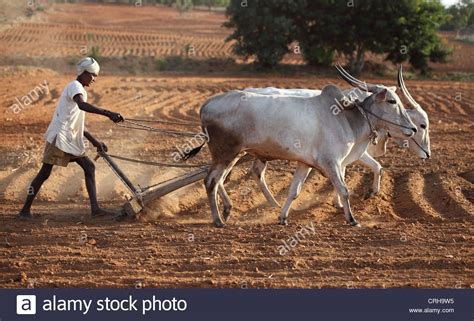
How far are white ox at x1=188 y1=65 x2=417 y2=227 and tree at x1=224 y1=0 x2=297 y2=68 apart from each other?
66.0 ft

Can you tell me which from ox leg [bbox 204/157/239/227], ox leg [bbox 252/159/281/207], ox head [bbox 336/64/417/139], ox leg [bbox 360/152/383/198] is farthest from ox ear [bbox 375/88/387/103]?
ox leg [bbox 252/159/281/207]

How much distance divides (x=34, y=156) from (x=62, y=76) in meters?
15.8

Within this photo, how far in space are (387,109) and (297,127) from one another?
1.08 m

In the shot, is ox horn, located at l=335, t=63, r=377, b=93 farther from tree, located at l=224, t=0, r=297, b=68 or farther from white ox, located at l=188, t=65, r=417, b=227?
tree, located at l=224, t=0, r=297, b=68

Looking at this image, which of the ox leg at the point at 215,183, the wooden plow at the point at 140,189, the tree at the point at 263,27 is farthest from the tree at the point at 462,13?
the ox leg at the point at 215,183

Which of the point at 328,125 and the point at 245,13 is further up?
the point at 328,125

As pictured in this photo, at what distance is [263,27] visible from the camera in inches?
1156

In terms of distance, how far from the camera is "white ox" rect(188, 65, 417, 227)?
813cm

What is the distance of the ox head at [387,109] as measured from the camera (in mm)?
8375

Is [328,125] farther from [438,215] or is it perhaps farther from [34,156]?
[34,156]

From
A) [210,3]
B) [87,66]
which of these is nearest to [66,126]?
[87,66]

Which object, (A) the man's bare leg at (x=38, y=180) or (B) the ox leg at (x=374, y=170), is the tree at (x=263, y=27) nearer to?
(B) the ox leg at (x=374, y=170)

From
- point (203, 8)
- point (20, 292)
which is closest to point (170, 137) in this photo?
point (20, 292)

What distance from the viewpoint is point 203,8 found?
8506 cm
